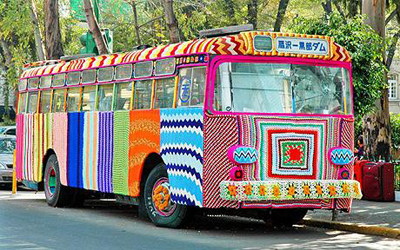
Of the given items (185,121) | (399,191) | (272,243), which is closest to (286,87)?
(185,121)

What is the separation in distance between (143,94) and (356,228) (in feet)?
13.9

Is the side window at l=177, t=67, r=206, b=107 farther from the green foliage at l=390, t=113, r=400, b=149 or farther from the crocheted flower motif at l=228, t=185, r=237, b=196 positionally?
the green foliage at l=390, t=113, r=400, b=149

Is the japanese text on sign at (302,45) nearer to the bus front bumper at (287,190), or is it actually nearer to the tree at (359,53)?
the bus front bumper at (287,190)

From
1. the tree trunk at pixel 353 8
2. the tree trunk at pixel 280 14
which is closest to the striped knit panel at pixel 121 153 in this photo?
the tree trunk at pixel 353 8

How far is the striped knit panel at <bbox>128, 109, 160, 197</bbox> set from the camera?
15273 mm

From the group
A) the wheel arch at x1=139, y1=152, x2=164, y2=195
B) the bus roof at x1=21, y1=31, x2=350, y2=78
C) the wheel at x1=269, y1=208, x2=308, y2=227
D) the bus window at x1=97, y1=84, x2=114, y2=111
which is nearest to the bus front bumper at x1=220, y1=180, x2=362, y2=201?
the wheel at x1=269, y1=208, x2=308, y2=227

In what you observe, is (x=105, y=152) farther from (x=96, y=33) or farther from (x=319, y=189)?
Result: (x=96, y=33)

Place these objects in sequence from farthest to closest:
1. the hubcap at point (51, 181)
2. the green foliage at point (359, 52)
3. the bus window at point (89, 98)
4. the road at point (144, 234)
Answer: the green foliage at point (359, 52) < the hubcap at point (51, 181) < the bus window at point (89, 98) < the road at point (144, 234)

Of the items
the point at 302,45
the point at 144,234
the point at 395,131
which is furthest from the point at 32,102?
the point at 395,131

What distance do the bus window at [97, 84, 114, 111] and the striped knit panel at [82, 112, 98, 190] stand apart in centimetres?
27

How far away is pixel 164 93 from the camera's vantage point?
15086mm

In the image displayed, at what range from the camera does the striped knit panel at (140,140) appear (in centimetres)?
1527

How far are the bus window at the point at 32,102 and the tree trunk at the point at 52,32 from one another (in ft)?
23.1

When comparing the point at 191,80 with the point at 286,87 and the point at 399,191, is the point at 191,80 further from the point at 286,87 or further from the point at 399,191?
the point at 399,191
